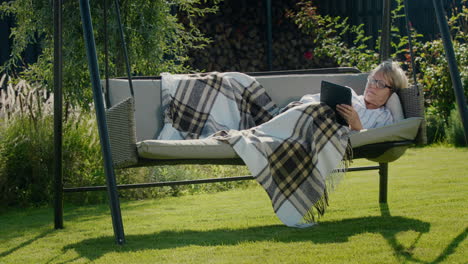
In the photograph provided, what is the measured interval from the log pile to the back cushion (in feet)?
14.9

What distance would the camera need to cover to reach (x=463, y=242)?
291cm

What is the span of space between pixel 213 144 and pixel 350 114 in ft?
2.31

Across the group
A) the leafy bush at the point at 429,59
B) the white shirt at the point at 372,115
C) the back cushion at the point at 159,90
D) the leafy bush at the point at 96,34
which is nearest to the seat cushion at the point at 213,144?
the white shirt at the point at 372,115

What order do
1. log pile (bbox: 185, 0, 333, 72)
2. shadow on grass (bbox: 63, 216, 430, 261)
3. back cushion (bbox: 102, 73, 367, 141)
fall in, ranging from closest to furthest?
shadow on grass (bbox: 63, 216, 430, 261) → back cushion (bbox: 102, 73, 367, 141) → log pile (bbox: 185, 0, 333, 72)

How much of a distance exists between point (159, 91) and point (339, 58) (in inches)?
181

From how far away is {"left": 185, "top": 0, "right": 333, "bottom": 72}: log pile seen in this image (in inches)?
347

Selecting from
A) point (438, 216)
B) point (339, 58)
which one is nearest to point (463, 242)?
point (438, 216)

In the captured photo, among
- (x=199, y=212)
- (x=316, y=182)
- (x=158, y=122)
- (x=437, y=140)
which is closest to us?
(x=316, y=182)

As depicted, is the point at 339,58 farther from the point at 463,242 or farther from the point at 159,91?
the point at 463,242

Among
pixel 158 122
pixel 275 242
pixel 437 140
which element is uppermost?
pixel 158 122

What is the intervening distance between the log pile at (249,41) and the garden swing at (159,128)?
4.63 m

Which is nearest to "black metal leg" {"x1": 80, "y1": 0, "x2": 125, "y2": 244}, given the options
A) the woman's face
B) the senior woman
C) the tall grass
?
the senior woman

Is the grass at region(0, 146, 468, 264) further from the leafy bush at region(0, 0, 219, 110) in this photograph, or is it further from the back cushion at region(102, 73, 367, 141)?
the leafy bush at region(0, 0, 219, 110)

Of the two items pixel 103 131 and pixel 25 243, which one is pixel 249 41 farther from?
pixel 103 131
